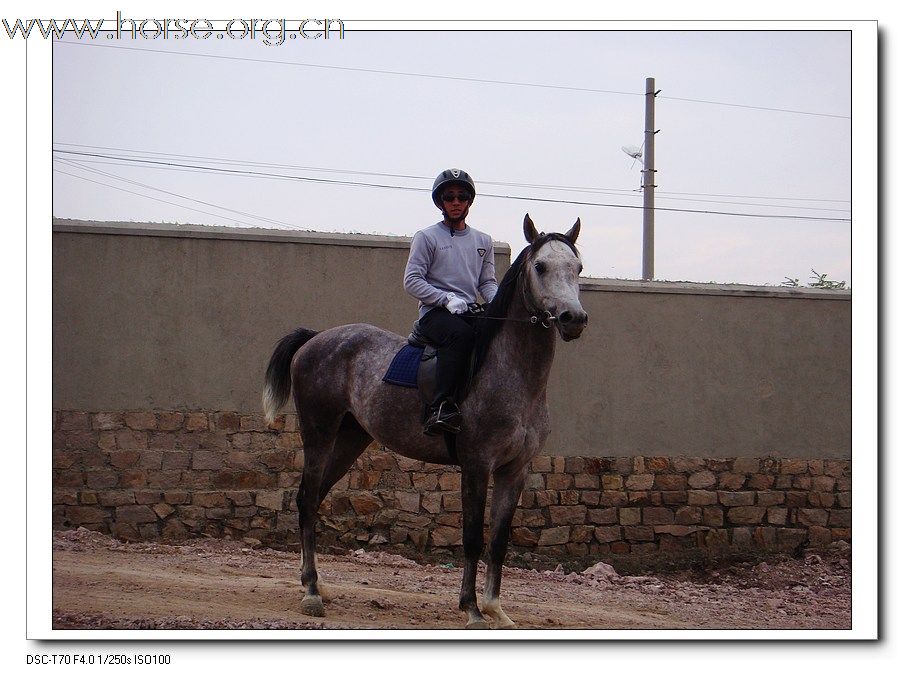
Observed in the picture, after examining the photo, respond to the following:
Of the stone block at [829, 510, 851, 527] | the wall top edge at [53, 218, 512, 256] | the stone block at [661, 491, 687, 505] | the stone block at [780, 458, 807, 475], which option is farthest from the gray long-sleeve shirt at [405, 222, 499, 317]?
the stone block at [829, 510, 851, 527]

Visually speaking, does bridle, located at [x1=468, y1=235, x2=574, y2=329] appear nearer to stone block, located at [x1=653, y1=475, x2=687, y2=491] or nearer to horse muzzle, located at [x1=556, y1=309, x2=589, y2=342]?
horse muzzle, located at [x1=556, y1=309, x2=589, y2=342]

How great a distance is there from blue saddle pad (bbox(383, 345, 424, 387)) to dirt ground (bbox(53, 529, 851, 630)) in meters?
1.63

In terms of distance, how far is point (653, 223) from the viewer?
13.8 m

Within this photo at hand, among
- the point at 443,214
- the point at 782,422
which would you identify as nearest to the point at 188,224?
the point at 443,214

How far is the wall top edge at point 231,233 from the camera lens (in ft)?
30.8

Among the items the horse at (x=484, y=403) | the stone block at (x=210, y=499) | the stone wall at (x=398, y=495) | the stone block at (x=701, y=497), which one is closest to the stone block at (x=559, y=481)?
the stone wall at (x=398, y=495)

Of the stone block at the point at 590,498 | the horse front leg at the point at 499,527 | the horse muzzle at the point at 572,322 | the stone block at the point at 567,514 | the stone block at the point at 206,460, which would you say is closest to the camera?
the horse muzzle at the point at 572,322

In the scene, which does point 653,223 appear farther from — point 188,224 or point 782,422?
point 188,224

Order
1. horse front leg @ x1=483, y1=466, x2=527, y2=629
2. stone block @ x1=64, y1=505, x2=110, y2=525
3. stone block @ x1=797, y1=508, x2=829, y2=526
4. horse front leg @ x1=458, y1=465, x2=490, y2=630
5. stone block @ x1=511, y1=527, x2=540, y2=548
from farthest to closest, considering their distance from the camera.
Answer: 1. stone block @ x1=797, y1=508, x2=829, y2=526
2. stone block @ x1=511, y1=527, x2=540, y2=548
3. stone block @ x1=64, y1=505, x2=110, y2=525
4. horse front leg @ x1=483, y1=466, x2=527, y2=629
5. horse front leg @ x1=458, y1=465, x2=490, y2=630

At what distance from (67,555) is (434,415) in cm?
416

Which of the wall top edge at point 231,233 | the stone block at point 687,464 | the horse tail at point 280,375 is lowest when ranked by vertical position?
the stone block at point 687,464

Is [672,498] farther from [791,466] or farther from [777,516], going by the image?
[791,466]

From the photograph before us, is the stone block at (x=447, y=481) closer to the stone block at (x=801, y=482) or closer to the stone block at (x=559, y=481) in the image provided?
the stone block at (x=559, y=481)

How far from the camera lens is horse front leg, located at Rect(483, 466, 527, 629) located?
20.6ft
